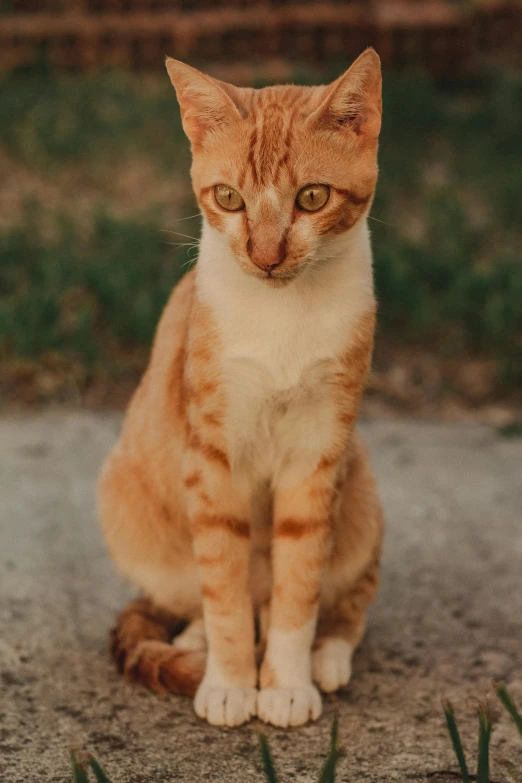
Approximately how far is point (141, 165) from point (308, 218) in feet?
14.2

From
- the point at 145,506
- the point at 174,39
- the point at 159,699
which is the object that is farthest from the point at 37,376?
the point at 174,39

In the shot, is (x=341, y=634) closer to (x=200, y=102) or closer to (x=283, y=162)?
(x=283, y=162)

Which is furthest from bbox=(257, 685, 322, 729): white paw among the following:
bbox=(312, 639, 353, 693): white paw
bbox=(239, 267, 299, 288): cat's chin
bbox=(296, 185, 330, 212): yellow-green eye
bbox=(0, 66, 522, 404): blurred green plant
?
bbox=(0, 66, 522, 404): blurred green plant

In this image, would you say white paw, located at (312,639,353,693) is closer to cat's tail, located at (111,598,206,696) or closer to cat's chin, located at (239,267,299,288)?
cat's tail, located at (111,598,206,696)

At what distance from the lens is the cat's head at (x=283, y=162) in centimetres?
205

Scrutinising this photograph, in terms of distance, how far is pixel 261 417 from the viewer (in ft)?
7.23

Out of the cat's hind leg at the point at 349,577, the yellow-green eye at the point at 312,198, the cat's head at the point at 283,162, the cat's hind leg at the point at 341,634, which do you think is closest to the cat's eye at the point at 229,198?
the cat's head at the point at 283,162

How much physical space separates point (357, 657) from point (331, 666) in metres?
0.20

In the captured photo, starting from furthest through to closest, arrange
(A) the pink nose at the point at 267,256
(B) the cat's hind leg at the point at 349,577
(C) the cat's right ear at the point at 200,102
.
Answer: (B) the cat's hind leg at the point at 349,577 → (C) the cat's right ear at the point at 200,102 → (A) the pink nose at the point at 267,256

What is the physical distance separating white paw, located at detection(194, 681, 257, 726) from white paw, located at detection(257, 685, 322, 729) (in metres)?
0.03

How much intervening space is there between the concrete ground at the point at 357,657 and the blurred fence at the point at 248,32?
12.6 feet

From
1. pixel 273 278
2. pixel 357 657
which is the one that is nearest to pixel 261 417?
pixel 273 278

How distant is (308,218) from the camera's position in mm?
2061

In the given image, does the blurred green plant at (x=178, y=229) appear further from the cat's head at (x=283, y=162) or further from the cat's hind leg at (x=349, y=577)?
the cat's head at (x=283, y=162)
